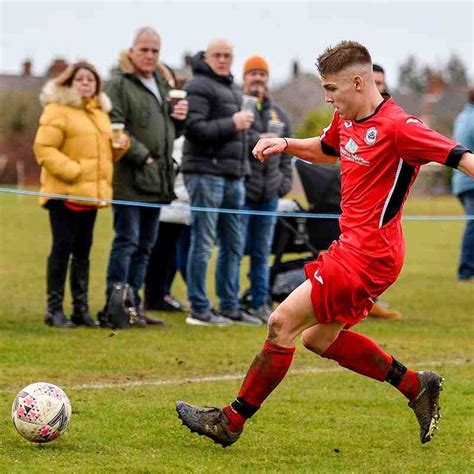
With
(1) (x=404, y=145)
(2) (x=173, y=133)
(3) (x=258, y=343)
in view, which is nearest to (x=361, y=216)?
(1) (x=404, y=145)

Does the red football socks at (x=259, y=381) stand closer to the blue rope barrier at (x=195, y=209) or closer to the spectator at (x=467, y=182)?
the blue rope barrier at (x=195, y=209)

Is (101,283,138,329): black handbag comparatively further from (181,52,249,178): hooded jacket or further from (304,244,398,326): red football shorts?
(304,244,398,326): red football shorts

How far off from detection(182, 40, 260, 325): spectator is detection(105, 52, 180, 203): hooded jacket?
255 millimetres

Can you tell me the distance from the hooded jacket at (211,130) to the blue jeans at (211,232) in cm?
12

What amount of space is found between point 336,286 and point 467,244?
33.6 feet

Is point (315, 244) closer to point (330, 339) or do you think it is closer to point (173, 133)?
point (173, 133)

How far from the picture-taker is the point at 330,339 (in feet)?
22.4

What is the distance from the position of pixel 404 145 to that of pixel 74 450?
2302 millimetres

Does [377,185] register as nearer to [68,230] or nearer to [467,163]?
[467,163]

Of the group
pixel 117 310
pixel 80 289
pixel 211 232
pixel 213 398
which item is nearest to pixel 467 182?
pixel 211 232

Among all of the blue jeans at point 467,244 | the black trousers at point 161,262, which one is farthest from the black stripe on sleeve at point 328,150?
the blue jeans at point 467,244

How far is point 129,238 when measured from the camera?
11.0 metres

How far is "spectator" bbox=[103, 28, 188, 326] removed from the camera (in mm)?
10992

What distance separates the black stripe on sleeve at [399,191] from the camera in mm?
6516
